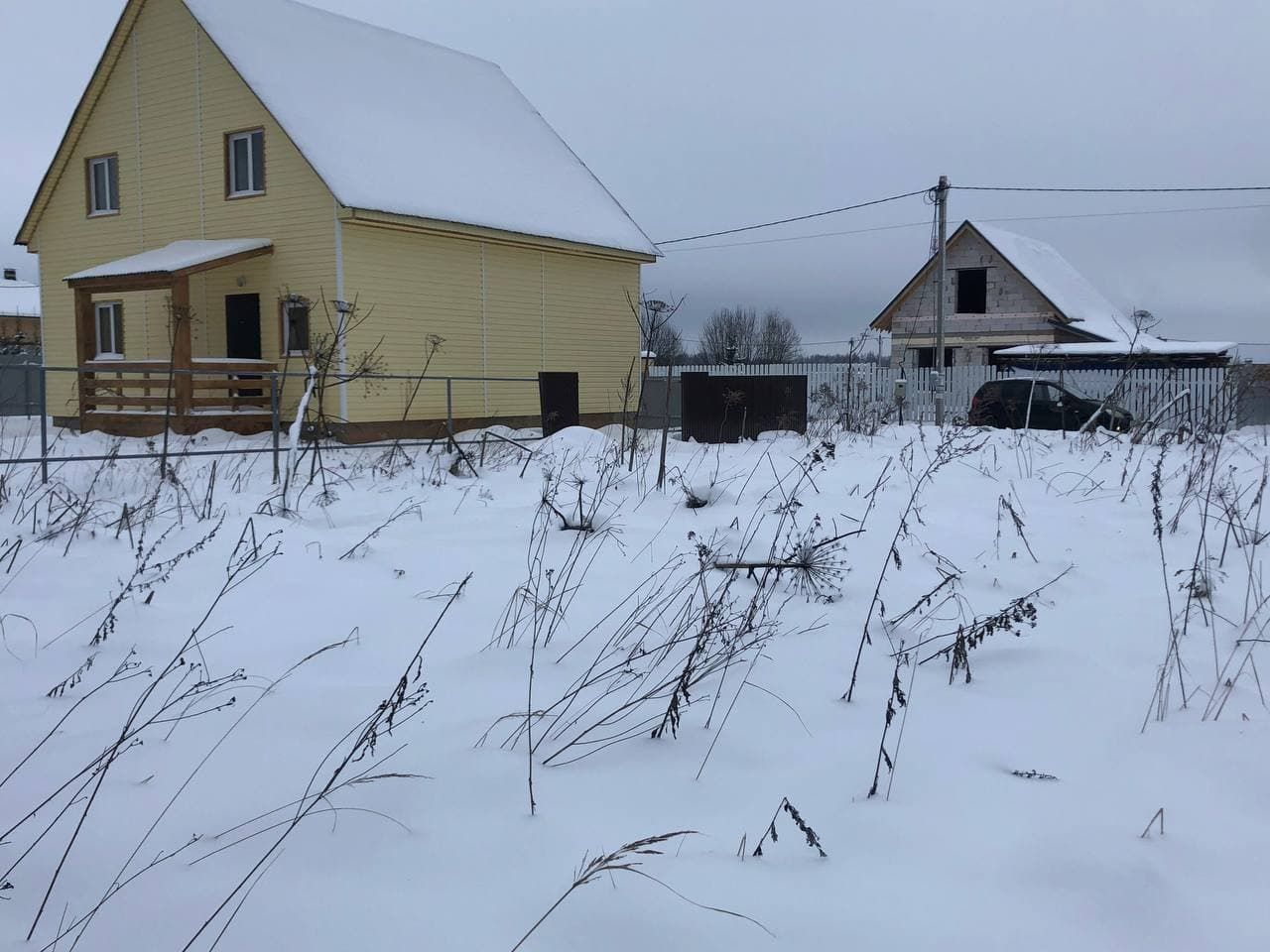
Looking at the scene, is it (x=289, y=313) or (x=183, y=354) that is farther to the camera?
(x=289, y=313)

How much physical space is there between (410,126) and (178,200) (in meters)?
4.52

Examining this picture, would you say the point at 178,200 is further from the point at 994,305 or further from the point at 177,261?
the point at 994,305

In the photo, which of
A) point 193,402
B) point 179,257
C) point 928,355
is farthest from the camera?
point 928,355

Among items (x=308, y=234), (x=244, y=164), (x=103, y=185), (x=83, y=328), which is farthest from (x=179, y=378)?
(x=103, y=185)

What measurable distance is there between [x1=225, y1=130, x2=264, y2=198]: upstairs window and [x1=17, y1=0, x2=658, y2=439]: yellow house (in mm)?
41

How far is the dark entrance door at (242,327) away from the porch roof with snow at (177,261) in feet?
3.30

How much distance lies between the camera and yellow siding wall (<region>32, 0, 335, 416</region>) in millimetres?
16797

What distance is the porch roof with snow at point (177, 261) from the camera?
629 inches

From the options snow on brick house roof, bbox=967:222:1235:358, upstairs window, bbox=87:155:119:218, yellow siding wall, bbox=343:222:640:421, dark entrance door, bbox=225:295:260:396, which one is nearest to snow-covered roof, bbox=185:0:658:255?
yellow siding wall, bbox=343:222:640:421

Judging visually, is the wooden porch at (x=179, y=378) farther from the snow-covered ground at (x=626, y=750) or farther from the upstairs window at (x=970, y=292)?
the upstairs window at (x=970, y=292)

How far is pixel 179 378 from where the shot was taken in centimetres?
1489

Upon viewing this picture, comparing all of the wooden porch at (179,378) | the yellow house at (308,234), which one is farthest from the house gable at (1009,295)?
the wooden porch at (179,378)

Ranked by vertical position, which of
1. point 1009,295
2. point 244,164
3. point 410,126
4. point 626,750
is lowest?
point 626,750

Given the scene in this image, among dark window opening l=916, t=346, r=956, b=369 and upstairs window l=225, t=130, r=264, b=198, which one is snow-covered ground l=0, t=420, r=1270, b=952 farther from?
dark window opening l=916, t=346, r=956, b=369
